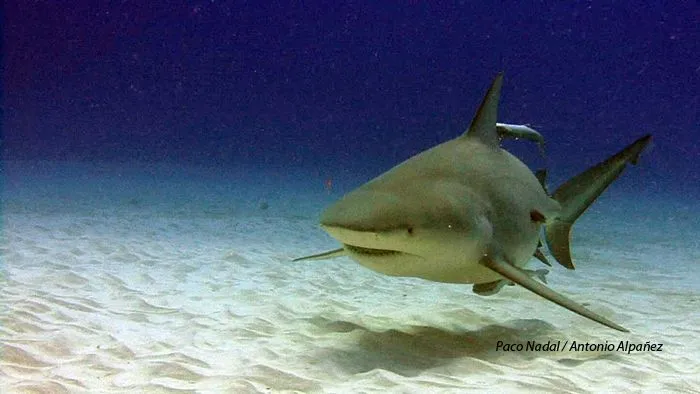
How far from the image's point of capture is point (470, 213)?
347 centimetres

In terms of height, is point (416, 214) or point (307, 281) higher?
point (416, 214)

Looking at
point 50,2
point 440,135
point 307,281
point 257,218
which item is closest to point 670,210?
point 257,218

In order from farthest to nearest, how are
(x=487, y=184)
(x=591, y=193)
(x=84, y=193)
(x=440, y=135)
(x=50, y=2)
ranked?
1. (x=440, y=135)
2. (x=50, y=2)
3. (x=84, y=193)
4. (x=591, y=193)
5. (x=487, y=184)

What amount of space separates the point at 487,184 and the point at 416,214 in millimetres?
1056

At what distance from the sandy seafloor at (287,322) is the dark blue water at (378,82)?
60091 millimetres

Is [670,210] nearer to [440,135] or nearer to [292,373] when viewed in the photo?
[292,373]

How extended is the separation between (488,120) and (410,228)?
169cm

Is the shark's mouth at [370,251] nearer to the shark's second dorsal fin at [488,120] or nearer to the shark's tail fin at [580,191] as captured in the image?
the shark's second dorsal fin at [488,120]

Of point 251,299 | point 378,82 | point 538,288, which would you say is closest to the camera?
point 538,288

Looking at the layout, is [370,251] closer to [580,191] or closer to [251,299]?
[580,191]

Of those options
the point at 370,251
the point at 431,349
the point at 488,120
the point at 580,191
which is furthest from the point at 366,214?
the point at 580,191

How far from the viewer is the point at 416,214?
121 inches

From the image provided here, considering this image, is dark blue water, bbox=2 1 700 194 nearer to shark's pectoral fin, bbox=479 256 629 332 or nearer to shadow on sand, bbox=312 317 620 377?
shadow on sand, bbox=312 317 620 377

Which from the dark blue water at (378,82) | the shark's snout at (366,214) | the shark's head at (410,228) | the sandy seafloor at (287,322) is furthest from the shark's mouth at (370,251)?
the dark blue water at (378,82)
